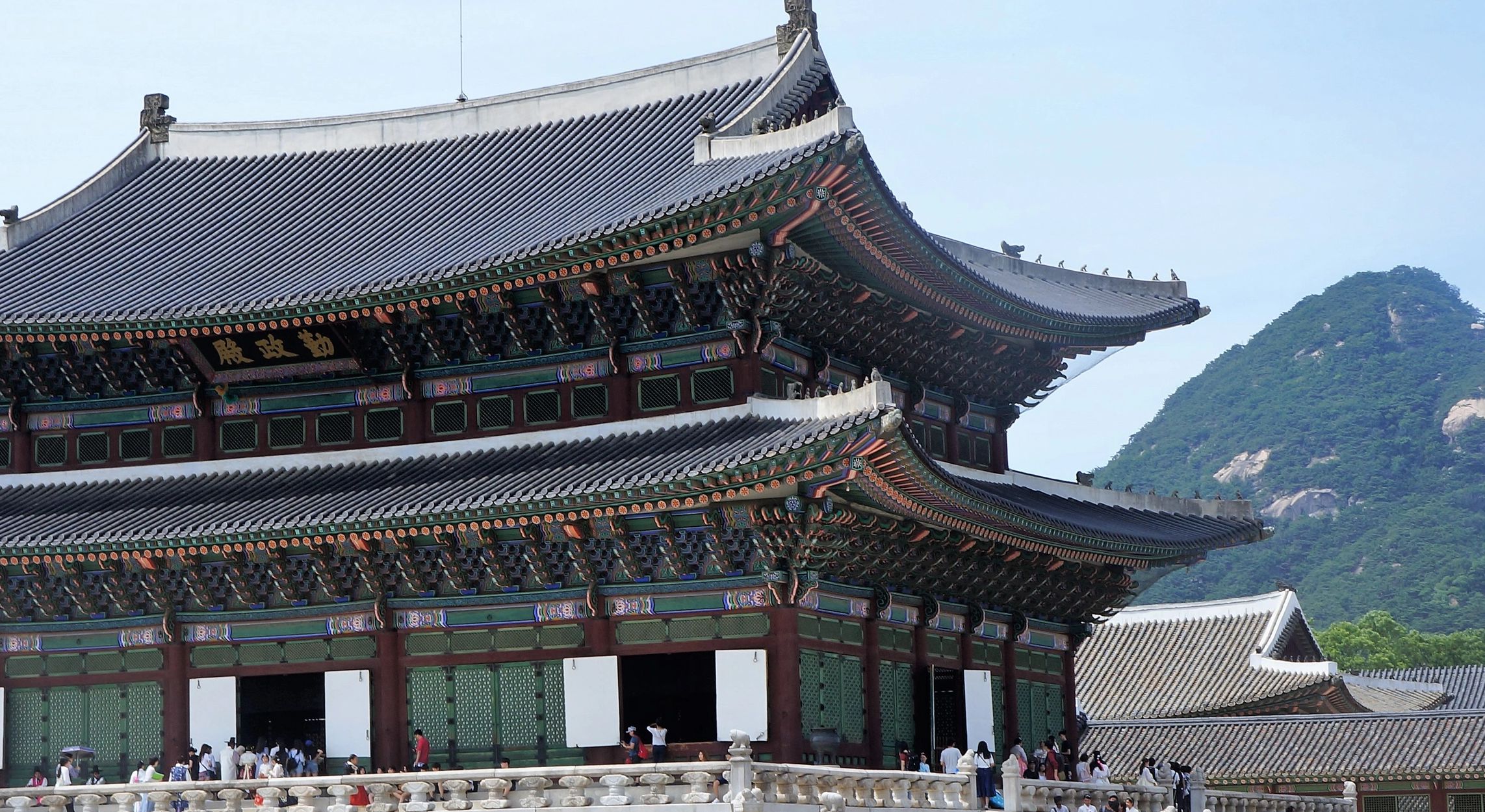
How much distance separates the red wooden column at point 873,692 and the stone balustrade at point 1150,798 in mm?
2156

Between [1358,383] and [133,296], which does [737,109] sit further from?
[1358,383]

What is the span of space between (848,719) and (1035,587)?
7.12 m

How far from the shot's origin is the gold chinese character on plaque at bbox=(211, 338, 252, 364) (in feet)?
111

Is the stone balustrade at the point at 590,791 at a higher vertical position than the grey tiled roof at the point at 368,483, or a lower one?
lower

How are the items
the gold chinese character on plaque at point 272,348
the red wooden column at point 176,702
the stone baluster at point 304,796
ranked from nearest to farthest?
the stone baluster at point 304,796 → the red wooden column at point 176,702 → the gold chinese character on plaque at point 272,348

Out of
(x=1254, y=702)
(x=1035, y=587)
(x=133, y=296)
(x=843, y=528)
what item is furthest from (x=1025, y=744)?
(x=1254, y=702)

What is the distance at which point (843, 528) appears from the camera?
29.2 meters

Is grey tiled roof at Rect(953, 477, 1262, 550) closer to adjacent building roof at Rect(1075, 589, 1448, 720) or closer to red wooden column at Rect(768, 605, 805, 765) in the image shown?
red wooden column at Rect(768, 605, 805, 765)

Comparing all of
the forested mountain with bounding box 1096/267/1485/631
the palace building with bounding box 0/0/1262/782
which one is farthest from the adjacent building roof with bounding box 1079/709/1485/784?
the forested mountain with bounding box 1096/267/1485/631

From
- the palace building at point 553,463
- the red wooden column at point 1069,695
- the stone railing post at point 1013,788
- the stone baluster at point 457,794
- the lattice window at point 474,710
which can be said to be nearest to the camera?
the stone baluster at point 457,794

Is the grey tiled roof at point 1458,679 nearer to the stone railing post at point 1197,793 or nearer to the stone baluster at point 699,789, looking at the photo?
the stone railing post at point 1197,793

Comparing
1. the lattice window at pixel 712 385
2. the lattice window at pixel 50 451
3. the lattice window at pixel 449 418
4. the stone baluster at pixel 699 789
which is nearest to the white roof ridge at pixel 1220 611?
the lattice window at pixel 712 385

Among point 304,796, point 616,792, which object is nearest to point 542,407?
point 304,796

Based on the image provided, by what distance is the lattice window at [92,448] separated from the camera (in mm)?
34969
